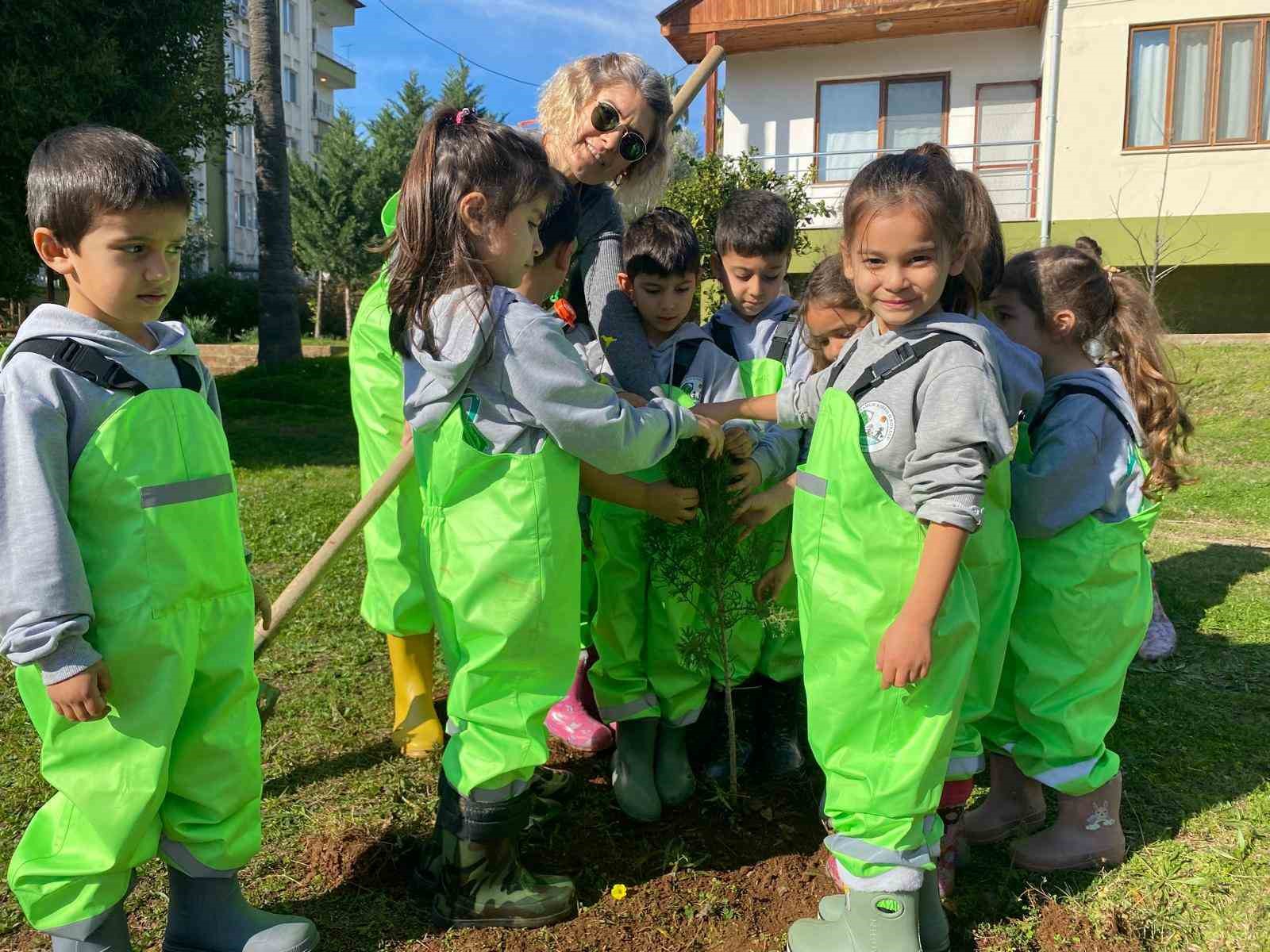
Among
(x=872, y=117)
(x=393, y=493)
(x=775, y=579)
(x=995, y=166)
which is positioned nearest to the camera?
(x=775, y=579)

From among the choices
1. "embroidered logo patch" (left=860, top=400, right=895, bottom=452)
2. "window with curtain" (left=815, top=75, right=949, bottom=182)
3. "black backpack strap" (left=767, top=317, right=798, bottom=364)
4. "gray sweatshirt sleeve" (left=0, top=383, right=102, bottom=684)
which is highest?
"window with curtain" (left=815, top=75, right=949, bottom=182)

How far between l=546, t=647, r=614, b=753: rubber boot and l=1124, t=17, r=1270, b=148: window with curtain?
14.7m

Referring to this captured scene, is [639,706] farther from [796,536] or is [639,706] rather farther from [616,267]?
[616,267]

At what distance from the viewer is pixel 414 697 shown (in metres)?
3.41

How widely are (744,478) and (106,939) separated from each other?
1871 millimetres

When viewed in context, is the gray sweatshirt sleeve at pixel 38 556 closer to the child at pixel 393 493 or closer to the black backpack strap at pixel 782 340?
the child at pixel 393 493

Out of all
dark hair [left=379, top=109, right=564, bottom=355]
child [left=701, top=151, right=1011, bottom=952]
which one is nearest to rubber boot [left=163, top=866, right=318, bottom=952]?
child [left=701, top=151, right=1011, bottom=952]

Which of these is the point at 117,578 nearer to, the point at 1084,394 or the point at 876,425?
the point at 876,425

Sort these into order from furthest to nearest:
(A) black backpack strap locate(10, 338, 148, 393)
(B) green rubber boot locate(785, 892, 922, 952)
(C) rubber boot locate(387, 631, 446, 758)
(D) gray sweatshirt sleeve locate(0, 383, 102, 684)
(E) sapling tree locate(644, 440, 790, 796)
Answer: (C) rubber boot locate(387, 631, 446, 758) < (E) sapling tree locate(644, 440, 790, 796) < (B) green rubber boot locate(785, 892, 922, 952) < (A) black backpack strap locate(10, 338, 148, 393) < (D) gray sweatshirt sleeve locate(0, 383, 102, 684)

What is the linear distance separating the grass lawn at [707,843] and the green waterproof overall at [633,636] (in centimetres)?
31

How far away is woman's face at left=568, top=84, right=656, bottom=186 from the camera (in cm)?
293

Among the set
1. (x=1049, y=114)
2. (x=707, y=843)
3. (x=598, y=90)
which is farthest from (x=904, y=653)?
(x=1049, y=114)

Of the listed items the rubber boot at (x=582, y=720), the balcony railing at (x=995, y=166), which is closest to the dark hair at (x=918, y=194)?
the rubber boot at (x=582, y=720)

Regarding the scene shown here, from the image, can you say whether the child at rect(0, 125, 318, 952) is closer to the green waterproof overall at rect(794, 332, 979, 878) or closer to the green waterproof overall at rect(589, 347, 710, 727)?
the green waterproof overall at rect(589, 347, 710, 727)
